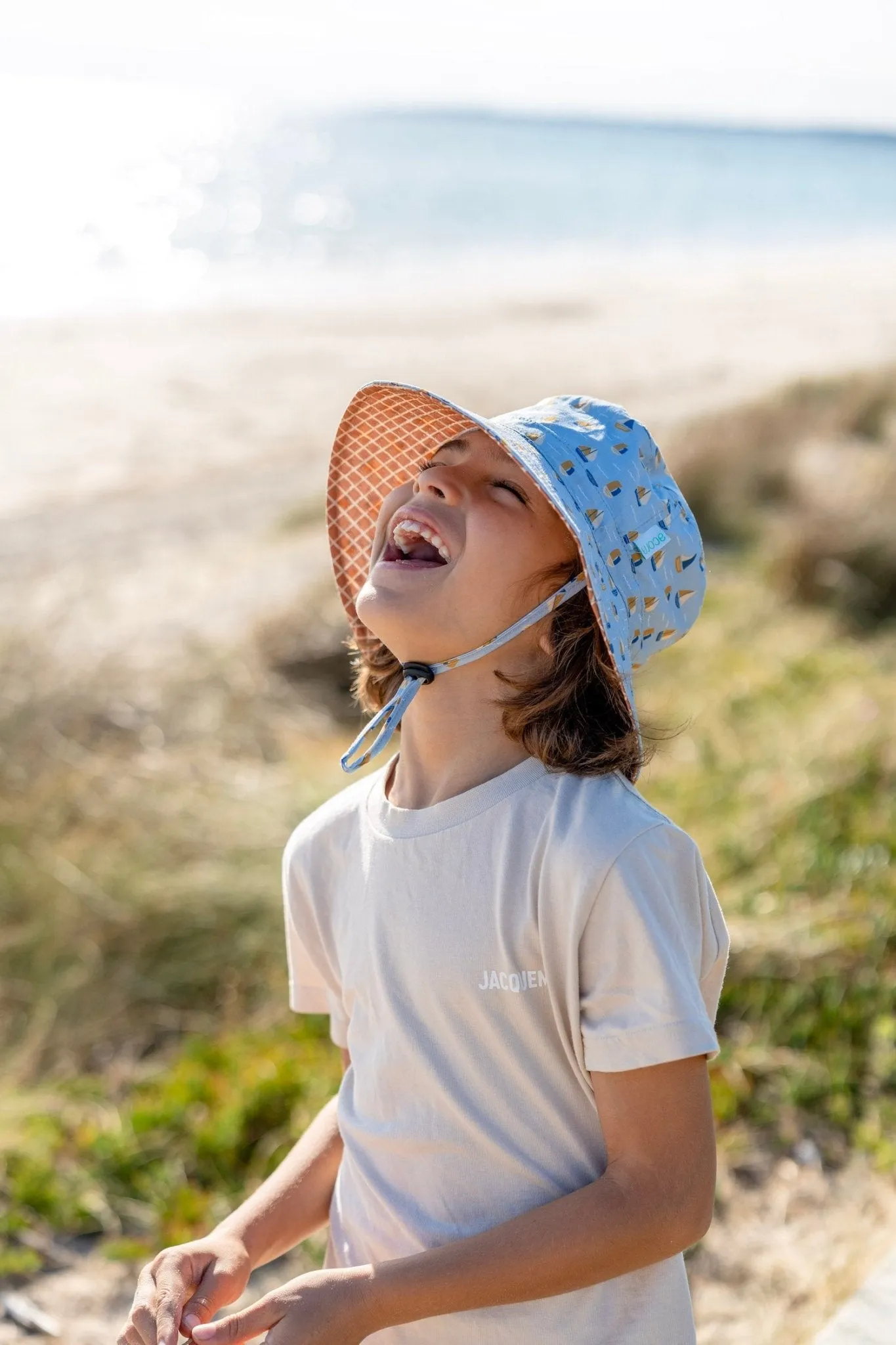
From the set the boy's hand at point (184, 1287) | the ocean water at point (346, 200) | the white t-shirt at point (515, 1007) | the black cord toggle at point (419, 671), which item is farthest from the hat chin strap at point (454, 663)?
the ocean water at point (346, 200)

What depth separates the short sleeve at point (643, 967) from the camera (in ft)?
4.21

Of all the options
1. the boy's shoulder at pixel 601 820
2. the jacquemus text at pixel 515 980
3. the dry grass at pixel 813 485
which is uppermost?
the boy's shoulder at pixel 601 820

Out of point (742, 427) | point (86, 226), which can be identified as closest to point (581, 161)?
point (86, 226)

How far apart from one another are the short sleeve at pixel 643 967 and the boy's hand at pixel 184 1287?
0.51 metres

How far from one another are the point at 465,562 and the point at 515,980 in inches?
18.2

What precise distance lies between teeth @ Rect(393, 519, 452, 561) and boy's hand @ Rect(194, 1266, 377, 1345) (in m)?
0.77

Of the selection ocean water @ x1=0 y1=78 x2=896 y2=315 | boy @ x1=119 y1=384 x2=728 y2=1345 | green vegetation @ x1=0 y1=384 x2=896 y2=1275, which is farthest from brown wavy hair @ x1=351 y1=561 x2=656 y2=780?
ocean water @ x1=0 y1=78 x2=896 y2=315

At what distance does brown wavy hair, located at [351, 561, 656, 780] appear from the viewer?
4.79ft

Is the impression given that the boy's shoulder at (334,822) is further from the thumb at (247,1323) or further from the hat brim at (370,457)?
the thumb at (247,1323)

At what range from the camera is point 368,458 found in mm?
1860

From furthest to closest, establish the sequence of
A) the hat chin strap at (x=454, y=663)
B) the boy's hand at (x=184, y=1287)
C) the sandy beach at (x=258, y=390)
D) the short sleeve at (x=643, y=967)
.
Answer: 1. the sandy beach at (x=258, y=390)
2. the hat chin strap at (x=454, y=663)
3. the boy's hand at (x=184, y=1287)
4. the short sleeve at (x=643, y=967)

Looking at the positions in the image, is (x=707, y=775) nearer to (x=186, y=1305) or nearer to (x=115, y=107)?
(x=186, y=1305)

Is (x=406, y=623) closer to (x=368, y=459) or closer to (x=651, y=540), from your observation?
(x=651, y=540)

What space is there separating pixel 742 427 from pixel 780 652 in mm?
3452
